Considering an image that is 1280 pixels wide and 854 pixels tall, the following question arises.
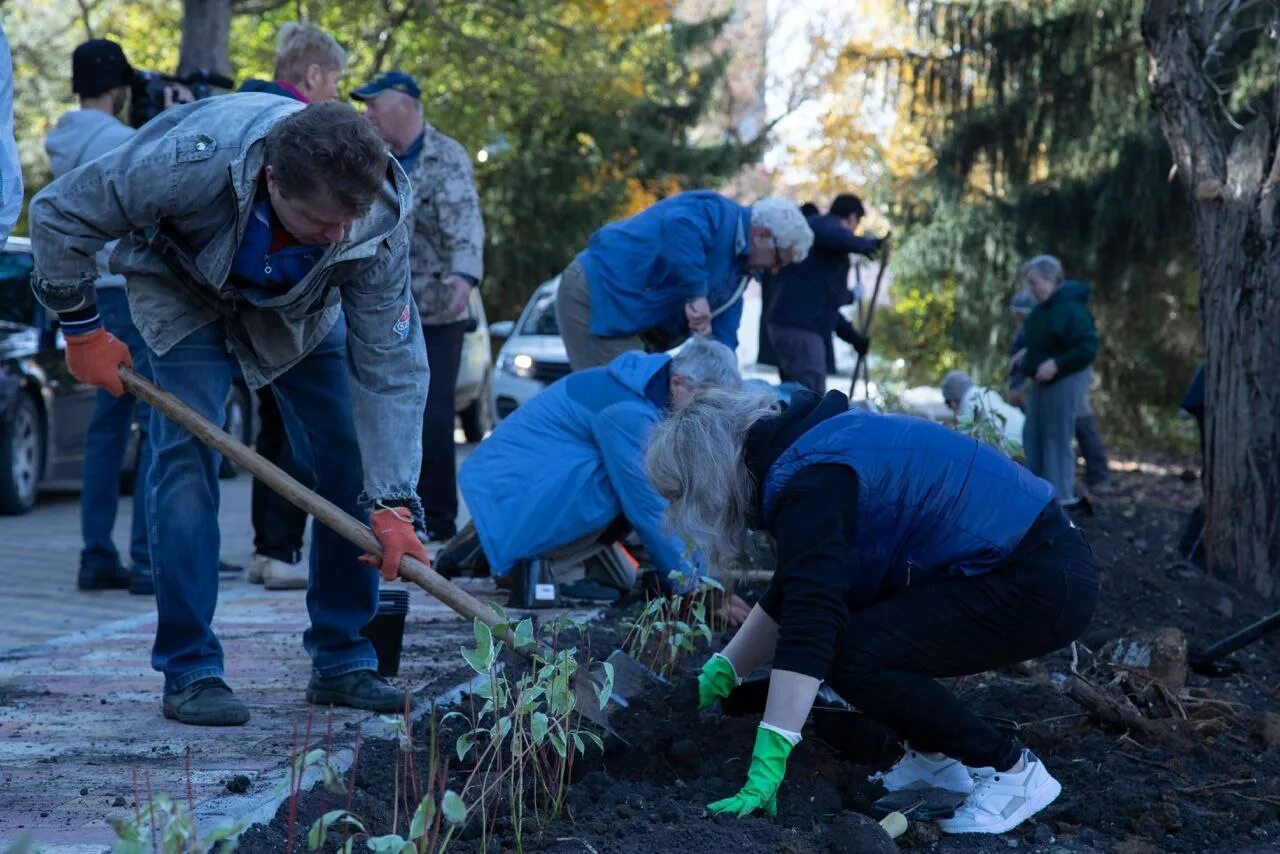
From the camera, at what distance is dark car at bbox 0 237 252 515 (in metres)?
9.19

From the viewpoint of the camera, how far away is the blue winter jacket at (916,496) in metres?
3.24

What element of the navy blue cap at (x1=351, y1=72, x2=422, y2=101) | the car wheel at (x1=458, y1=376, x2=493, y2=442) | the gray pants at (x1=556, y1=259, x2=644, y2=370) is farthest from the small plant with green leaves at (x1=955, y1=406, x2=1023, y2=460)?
the car wheel at (x1=458, y1=376, x2=493, y2=442)

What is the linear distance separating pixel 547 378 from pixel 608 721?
33.7ft

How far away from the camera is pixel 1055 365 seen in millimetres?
10047

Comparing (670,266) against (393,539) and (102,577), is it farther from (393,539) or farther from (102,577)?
(393,539)

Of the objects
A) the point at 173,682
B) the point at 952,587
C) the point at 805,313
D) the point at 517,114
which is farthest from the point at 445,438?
the point at 517,114

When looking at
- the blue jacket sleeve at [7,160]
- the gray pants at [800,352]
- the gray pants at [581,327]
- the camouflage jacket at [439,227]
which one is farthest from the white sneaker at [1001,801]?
the gray pants at [800,352]

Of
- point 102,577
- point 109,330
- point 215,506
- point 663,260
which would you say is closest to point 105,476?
point 102,577

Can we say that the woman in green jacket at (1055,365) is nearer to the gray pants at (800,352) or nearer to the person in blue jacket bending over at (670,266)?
the gray pants at (800,352)

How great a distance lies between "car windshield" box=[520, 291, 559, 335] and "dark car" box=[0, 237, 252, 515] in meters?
5.36

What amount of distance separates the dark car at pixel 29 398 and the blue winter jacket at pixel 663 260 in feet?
13.2

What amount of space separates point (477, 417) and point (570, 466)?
10740 mm

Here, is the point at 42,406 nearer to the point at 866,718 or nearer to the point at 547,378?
the point at 547,378

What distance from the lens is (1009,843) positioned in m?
3.30
